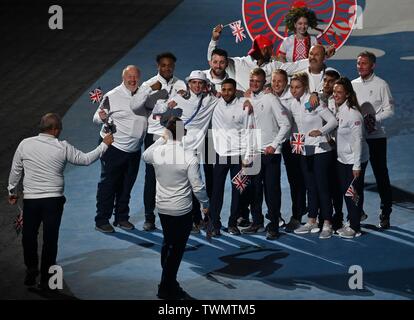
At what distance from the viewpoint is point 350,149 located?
37.8ft

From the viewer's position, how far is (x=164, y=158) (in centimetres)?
1002

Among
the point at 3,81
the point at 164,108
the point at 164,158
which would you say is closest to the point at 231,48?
the point at 3,81

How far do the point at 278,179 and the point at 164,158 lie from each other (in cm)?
203

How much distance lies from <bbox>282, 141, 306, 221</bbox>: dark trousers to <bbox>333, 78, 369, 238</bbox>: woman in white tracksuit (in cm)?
50

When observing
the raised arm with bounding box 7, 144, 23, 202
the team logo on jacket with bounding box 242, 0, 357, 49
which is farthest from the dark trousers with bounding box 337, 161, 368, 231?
the team logo on jacket with bounding box 242, 0, 357, 49

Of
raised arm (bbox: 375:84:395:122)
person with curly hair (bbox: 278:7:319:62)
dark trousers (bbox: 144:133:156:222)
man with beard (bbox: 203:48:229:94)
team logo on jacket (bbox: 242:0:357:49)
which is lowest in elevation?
dark trousers (bbox: 144:133:156:222)

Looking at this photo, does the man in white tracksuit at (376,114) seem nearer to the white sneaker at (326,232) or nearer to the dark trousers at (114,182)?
the white sneaker at (326,232)

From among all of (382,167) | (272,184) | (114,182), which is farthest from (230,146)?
(382,167)

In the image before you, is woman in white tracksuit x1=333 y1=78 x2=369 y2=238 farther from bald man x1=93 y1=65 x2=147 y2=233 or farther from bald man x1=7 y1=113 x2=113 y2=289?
bald man x1=7 y1=113 x2=113 y2=289

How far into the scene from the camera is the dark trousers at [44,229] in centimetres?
1027

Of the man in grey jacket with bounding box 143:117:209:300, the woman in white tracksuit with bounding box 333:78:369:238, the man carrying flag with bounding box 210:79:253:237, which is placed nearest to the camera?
the man in grey jacket with bounding box 143:117:209:300

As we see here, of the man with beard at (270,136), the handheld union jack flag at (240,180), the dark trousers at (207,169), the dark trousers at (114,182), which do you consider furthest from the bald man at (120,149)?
the man with beard at (270,136)

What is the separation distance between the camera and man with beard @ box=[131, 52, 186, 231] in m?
11.9

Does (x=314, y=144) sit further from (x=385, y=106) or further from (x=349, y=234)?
(x=349, y=234)
